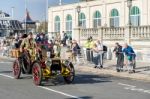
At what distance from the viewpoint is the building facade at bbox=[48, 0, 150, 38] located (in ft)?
161

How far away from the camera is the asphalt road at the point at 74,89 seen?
1506 cm

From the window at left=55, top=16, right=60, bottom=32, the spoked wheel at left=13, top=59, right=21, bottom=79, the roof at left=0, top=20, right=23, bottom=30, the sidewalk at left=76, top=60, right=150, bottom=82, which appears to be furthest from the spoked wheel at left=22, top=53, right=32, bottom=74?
the roof at left=0, top=20, right=23, bottom=30

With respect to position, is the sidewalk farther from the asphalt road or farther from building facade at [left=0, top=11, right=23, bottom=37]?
building facade at [left=0, top=11, right=23, bottom=37]

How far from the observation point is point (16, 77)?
20.1 meters

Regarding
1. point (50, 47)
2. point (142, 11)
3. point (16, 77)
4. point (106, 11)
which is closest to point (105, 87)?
point (50, 47)

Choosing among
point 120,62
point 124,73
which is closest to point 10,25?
point 120,62

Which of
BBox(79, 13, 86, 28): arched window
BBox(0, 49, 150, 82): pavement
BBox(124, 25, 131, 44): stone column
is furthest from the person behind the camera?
BBox(79, 13, 86, 28): arched window

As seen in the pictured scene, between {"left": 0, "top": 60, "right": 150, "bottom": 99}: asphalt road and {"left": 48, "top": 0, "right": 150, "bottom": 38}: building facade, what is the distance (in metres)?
26.7

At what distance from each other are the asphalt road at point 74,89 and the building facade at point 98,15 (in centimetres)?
2668

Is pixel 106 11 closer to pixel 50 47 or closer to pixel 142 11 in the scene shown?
pixel 142 11

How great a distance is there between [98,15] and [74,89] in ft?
134

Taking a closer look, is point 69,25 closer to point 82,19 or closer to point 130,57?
point 82,19

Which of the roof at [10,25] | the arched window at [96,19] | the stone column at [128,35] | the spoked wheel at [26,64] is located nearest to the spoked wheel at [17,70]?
the spoked wheel at [26,64]

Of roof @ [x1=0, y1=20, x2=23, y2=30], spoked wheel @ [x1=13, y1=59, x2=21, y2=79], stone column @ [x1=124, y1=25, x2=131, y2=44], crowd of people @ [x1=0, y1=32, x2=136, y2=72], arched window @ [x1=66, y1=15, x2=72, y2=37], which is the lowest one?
spoked wheel @ [x1=13, y1=59, x2=21, y2=79]
